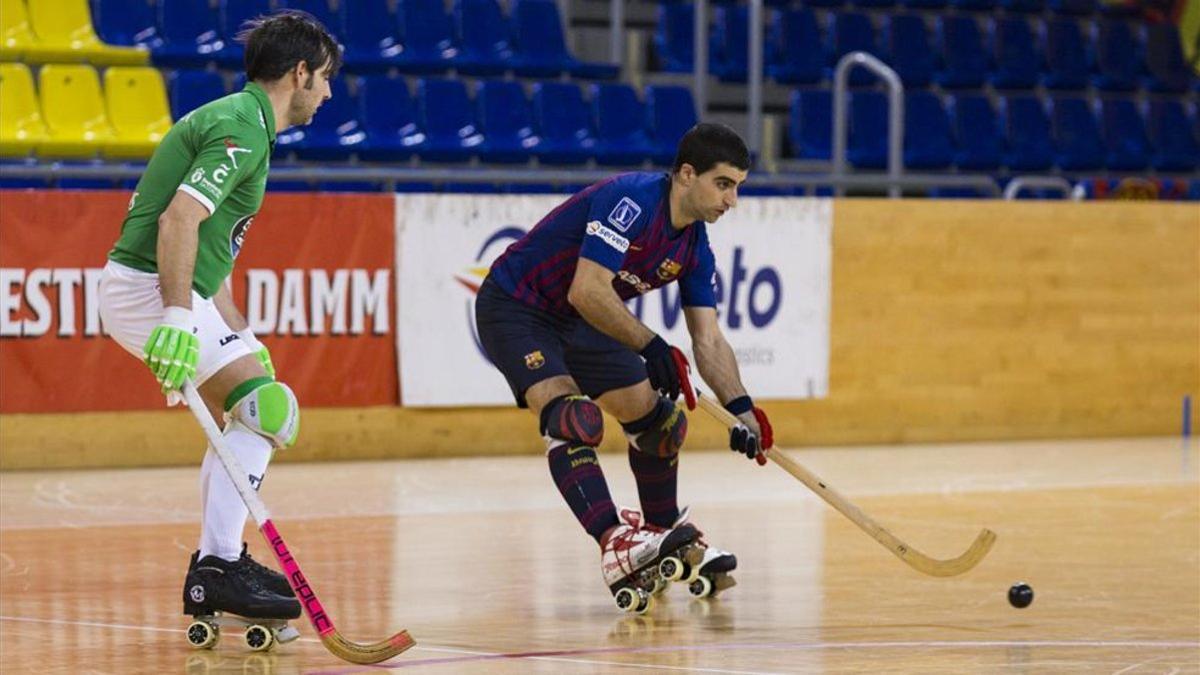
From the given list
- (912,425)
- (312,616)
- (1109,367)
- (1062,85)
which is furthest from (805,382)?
(312,616)

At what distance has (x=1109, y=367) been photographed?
1536 cm

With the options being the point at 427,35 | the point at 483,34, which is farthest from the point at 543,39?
the point at 427,35

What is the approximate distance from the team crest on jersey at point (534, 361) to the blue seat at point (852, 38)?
37.9 ft

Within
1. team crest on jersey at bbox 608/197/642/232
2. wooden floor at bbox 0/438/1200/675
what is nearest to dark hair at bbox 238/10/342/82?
team crest on jersey at bbox 608/197/642/232

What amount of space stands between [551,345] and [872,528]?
1.38 m

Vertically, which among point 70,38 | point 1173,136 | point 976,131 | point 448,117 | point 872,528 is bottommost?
point 1173,136

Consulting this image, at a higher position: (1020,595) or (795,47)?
(1020,595)

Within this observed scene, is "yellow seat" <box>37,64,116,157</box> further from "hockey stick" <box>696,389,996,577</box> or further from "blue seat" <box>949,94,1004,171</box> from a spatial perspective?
"blue seat" <box>949,94,1004,171</box>

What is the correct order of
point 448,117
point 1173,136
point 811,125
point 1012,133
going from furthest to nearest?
point 1173,136, point 1012,133, point 811,125, point 448,117

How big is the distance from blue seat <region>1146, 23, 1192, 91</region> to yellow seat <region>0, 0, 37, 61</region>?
36.7 ft

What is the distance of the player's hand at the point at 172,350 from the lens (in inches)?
243

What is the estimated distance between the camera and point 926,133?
18.3 m

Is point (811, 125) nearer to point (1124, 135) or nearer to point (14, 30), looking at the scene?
point (1124, 135)

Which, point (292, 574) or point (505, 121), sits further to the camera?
point (505, 121)
